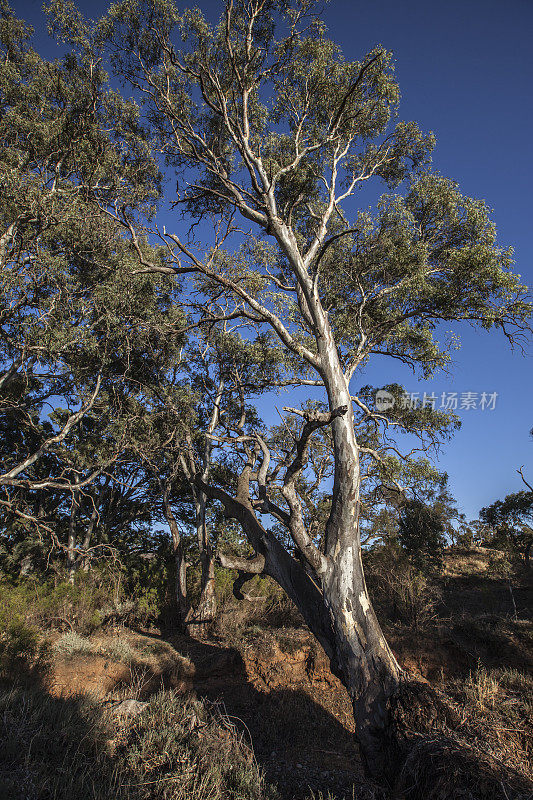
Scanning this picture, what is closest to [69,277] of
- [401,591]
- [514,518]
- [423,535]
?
[401,591]

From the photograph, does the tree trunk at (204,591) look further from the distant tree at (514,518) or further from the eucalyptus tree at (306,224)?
the distant tree at (514,518)

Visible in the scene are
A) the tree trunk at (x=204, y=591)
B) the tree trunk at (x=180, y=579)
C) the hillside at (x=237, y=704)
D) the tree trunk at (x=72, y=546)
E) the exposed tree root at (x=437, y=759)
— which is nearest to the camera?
the exposed tree root at (x=437, y=759)

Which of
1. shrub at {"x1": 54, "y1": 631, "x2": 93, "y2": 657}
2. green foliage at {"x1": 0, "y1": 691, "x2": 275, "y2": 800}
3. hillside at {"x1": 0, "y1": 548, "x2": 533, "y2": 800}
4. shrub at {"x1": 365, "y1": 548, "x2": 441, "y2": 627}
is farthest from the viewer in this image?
shrub at {"x1": 365, "y1": 548, "x2": 441, "y2": 627}

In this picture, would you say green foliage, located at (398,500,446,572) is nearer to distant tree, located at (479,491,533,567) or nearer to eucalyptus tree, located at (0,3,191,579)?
distant tree, located at (479,491,533,567)

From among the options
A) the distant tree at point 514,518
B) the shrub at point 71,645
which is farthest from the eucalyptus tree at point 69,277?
the distant tree at point 514,518

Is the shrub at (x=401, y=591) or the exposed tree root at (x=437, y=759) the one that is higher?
the shrub at (x=401, y=591)

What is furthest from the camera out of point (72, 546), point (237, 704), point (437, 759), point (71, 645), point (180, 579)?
point (72, 546)

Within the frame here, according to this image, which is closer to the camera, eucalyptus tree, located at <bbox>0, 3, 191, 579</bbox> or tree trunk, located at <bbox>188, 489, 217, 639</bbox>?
eucalyptus tree, located at <bbox>0, 3, 191, 579</bbox>

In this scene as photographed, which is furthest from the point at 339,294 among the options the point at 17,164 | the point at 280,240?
the point at 17,164

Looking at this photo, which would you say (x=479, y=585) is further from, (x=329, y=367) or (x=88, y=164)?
(x=88, y=164)

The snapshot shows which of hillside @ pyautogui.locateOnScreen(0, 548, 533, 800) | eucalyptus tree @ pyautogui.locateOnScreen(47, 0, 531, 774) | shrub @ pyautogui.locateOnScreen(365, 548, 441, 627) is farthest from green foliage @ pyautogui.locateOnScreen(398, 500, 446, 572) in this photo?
eucalyptus tree @ pyautogui.locateOnScreen(47, 0, 531, 774)

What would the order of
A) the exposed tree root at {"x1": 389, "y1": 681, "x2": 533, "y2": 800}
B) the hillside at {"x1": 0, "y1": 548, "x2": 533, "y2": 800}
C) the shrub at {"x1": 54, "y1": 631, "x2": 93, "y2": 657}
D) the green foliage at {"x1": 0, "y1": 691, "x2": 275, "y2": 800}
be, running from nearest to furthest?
the green foliage at {"x1": 0, "y1": 691, "x2": 275, "y2": 800} < the exposed tree root at {"x1": 389, "y1": 681, "x2": 533, "y2": 800} < the hillside at {"x1": 0, "y1": 548, "x2": 533, "y2": 800} < the shrub at {"x1": 54, "y1": 631, "x2": 93, "y2": 657}

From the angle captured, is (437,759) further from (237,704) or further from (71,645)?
(71,645)

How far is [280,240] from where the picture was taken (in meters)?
7.87
